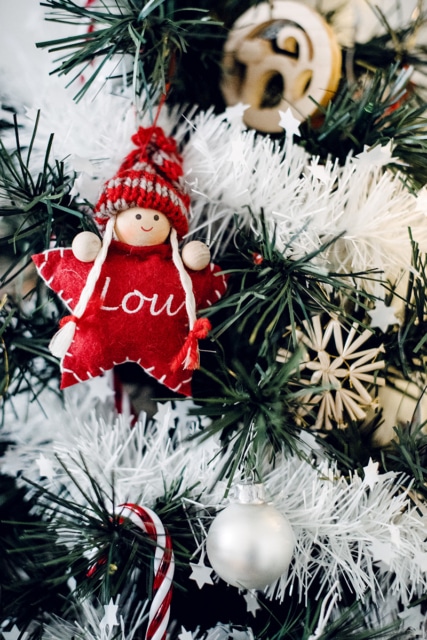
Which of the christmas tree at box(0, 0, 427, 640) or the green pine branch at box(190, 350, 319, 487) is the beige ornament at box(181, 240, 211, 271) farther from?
the green pine branch at box(190, 350, 319, 487)

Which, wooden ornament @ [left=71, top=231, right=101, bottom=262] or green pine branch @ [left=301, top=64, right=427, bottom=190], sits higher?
green pine branch @ [left=301, top=64, right=427, bottom=190]

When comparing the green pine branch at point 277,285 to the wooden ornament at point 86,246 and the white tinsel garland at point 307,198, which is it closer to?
the white tinsel garland at point 307,198

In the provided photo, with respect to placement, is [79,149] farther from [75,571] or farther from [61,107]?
[75,571]

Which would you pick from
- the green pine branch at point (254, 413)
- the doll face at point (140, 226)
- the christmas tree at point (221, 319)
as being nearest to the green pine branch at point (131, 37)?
the christmas tree at point (221, 319)

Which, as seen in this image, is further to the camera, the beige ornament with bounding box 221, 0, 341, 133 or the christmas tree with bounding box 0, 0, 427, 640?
the beige ornament with bounding box 221, 0, 341, 133

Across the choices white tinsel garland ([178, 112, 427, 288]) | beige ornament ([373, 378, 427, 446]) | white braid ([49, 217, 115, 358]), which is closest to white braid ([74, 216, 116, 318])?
white braid ([49, 217, 115, 358])

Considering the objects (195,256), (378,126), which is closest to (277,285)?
(195,256)

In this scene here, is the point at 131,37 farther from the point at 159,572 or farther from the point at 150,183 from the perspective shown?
the point at 159,572
